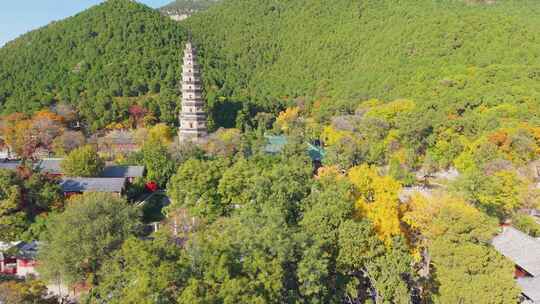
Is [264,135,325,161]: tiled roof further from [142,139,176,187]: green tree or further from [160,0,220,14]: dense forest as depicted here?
[160,0,220,14]: dense forest

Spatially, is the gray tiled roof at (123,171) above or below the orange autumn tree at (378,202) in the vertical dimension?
below

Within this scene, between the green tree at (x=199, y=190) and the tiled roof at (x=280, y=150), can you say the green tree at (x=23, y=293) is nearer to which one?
the green tree at (x=199, y=190)

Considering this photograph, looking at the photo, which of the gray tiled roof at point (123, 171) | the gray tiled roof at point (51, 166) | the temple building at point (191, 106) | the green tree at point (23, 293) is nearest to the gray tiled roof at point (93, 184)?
the gray tiled roof at point (123, 171)

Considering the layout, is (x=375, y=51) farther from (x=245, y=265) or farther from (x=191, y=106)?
(x=245, y=265)

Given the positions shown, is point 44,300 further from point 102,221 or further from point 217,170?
point 217,170

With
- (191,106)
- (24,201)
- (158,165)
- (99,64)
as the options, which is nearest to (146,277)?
(24,201)
